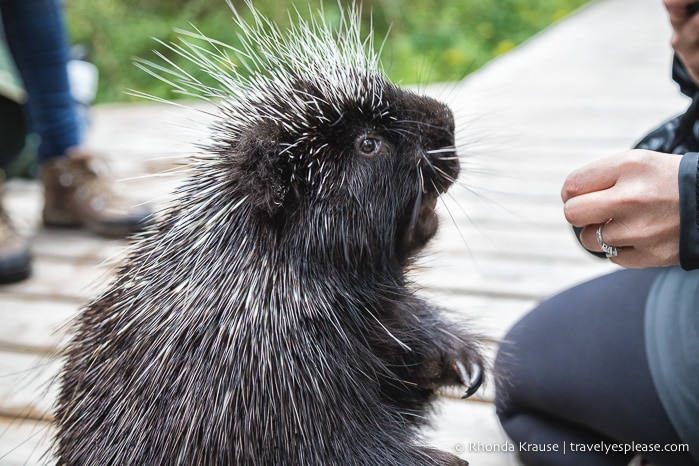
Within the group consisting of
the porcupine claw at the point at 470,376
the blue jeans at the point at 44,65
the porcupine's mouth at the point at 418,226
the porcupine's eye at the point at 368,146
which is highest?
the blue jeans at the point at 44,65

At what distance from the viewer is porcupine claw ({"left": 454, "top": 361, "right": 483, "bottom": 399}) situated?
1.25m

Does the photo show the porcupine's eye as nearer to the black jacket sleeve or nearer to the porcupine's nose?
the porcupine's nose

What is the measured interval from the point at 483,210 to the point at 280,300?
69.6 inches

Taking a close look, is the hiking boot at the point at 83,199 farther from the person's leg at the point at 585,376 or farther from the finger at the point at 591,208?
the finger at the point at 591,208

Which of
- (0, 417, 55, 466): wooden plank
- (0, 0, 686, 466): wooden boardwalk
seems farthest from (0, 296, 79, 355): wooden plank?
(0, 417, 55, 466): wooden plank

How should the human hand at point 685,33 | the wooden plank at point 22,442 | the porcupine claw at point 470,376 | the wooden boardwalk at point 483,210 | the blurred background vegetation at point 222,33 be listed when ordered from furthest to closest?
the blurred background vegetation at point 222,33, the wooden boardwalk at point 483,210, the wooden plank at point 22,442, the porcupine claw at point 470,376, the human hand at point 685,33

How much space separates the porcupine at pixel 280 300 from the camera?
1023 millimetres

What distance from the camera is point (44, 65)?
260cm

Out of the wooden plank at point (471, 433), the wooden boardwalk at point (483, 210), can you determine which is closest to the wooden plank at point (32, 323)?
the wooden boardwalk at point (483, 210)

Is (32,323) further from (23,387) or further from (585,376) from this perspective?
(585,376)

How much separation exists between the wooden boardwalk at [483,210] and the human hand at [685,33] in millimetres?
374

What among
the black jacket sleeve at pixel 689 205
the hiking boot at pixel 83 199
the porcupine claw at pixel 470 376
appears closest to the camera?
the black jacket sleeve at pixel 689 205

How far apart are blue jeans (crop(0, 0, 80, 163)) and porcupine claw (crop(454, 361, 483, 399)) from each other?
2.02 m

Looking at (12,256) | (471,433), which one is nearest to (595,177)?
(471,433)
